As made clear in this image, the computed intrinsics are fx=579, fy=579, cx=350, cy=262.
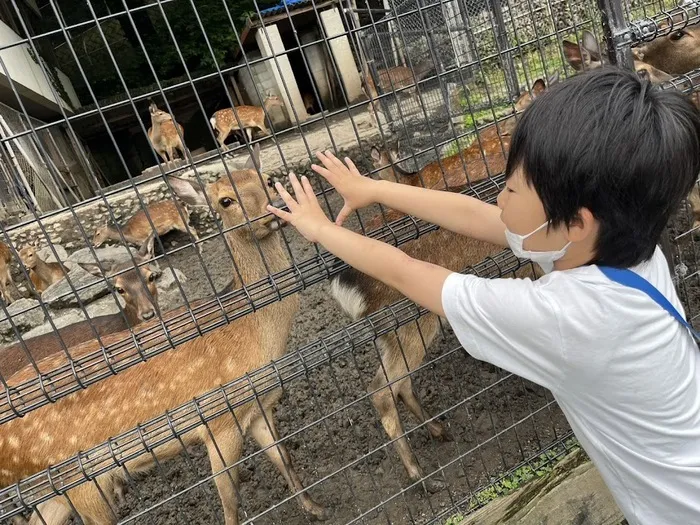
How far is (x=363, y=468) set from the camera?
107 inches

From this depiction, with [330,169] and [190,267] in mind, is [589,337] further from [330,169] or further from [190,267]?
[190,267]

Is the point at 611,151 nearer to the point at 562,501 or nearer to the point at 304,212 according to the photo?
the point at 304,212

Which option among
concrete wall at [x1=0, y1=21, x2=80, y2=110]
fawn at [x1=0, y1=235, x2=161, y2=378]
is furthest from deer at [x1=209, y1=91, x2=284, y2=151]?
fawn at [x1=0, y1=235, x2=161, y2=378]

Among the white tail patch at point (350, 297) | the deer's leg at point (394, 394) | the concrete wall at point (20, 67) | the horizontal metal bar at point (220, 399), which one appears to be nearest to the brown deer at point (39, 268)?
the concrete wall at point (20, 67)

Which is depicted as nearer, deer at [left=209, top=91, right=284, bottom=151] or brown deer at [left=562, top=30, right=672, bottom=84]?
brown deer at [left=562, top=30, right=672, bottom=84]

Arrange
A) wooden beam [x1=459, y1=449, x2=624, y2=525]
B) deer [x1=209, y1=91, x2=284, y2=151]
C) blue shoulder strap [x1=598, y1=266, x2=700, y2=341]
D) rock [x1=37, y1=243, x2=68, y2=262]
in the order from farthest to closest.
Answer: deer [x1=209, y1=91, x2=284, y2=151] < rock [x1=37, y1=243, x2=68, y2=262] < wooden beam [x1=459, y1=449, x2=624, y2=525] < blue shoulder strap [x1=598, y1=266, x2=700, y2=341]

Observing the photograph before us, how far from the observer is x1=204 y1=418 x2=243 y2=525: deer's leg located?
2.39 meters

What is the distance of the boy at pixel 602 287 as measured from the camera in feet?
3.58

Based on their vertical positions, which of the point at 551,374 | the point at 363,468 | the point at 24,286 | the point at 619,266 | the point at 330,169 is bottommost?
the point at 363,468

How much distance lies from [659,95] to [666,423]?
69cm

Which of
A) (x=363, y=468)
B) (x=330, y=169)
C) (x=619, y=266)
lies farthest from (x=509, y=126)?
(x=619, y=266)

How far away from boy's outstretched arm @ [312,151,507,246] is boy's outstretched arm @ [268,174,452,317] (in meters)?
0.12

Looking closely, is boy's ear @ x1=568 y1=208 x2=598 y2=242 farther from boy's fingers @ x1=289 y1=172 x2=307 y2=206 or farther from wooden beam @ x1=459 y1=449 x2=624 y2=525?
wooden beam @ x1=459 y1=449 x2=624 y2=525

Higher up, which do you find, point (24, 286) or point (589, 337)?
point (589, 337)
